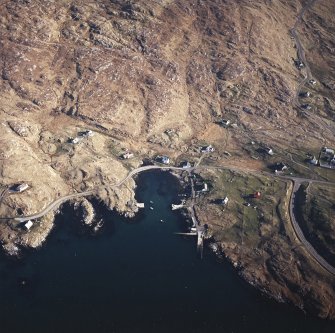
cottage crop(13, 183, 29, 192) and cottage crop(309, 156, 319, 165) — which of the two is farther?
cottage crop(309, 156, 319, 165)

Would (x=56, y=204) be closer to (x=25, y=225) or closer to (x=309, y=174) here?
(x=25, y=225)

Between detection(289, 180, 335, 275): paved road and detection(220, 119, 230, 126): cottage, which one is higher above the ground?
detection(289, 180, 335, 275): paved road

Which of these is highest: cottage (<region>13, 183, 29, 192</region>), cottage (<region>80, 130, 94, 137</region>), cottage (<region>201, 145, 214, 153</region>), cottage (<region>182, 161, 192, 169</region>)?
cottage (<region>201, 145, 214, 153</region>)

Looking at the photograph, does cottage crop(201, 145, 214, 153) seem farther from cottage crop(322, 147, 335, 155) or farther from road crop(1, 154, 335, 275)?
cottage crop(322, 147, 335, 155)

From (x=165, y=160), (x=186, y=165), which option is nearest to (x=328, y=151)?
(x=186, y=165)

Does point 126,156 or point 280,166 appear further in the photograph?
point 280,166

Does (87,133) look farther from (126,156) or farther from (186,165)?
(186,165)

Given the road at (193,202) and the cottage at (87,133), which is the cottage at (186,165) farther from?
the cottage at (87,133)

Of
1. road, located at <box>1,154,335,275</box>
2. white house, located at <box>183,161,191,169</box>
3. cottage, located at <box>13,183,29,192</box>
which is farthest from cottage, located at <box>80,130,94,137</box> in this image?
white house, located at <box>183,161,191,169</box>
